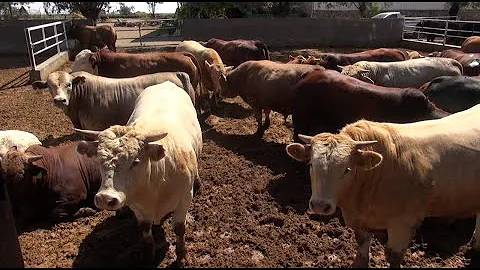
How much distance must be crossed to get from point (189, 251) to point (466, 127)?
2.99 m

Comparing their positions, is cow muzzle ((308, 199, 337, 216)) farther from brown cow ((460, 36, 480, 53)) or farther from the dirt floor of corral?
brown cow ((460, 36, 480, 53))

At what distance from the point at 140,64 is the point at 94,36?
31.9 feet

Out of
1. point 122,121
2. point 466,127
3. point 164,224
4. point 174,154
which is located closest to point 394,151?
point 466,127

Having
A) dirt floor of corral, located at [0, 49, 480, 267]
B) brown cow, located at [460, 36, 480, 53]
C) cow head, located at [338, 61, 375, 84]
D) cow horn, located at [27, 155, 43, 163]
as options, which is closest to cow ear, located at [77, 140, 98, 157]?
dirt floor of corral, located at [0, 49, 480, 267]

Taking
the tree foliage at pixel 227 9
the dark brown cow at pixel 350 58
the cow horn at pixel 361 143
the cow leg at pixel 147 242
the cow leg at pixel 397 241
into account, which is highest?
the tree foliage at pixel 227 9

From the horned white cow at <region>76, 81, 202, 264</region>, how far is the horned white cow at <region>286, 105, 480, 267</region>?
44.7 inches

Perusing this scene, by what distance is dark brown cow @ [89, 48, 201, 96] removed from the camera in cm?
877

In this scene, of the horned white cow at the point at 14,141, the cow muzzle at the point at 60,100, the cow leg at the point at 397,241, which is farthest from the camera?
the cow muzzle at the point at 60,100

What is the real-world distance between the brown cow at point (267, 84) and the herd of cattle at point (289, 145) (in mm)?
27

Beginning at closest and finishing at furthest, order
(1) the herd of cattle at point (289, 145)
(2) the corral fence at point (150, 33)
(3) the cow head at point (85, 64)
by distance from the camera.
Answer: (1) the herd of cattle at point (289, 145) < (3) the cow head at point (85, 64) < (2) the corral fence at point (150, 33)

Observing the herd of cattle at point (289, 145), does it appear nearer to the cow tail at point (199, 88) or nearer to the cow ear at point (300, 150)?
the cow ear at point (300, 150)

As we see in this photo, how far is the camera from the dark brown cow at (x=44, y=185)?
4.84m

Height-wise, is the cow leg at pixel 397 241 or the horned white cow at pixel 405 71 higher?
the horned white cow at pixel 405 71

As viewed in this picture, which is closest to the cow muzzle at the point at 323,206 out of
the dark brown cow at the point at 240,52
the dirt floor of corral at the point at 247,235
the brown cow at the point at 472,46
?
the dirt floor of corral at the point at 247,235
